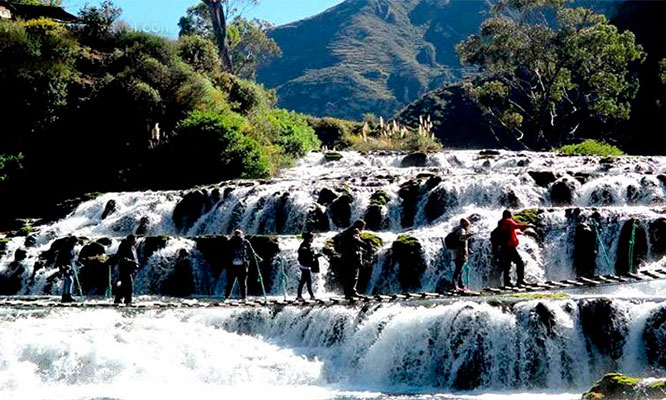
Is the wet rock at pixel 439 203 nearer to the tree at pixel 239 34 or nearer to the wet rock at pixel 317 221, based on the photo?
the wet rock at pixel 317 221

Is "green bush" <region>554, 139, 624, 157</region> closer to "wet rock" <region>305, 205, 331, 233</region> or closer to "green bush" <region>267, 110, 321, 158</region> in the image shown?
Result: "green bush" <region>267, 110, 321, 158</region>

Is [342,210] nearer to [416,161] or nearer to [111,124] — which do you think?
[416,161]

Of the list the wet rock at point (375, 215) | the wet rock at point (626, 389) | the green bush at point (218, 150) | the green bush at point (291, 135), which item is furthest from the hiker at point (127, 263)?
the green bush at point (291, 135)

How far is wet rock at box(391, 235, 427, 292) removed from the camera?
767 inches

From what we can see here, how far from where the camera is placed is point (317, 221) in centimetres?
2395

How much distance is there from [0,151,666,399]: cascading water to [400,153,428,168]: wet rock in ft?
23.8

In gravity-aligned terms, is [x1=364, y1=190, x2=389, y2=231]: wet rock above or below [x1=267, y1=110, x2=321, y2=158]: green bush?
below

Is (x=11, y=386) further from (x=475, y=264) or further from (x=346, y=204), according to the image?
(x=346, y=204)

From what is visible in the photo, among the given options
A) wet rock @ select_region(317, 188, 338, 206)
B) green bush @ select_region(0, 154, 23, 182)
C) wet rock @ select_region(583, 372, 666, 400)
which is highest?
green bush @ select_region(0, 154, 23, 182)

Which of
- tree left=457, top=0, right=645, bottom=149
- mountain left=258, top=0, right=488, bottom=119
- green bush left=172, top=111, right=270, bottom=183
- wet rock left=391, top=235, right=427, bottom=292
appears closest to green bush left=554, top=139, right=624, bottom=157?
tree left=457, top=0, right=645, bottom=149

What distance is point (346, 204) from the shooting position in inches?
941

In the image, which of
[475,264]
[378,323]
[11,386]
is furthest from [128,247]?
[475,264]

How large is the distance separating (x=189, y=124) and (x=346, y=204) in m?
11.7

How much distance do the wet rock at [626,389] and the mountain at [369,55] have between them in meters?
101
